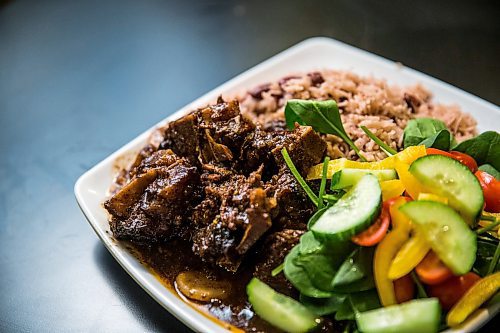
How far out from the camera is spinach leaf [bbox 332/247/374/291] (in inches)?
115

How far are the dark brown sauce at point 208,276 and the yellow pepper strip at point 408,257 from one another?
0.69 metres

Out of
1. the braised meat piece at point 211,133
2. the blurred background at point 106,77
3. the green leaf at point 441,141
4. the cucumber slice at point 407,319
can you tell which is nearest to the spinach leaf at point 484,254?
the cucumber slice at point 407,319

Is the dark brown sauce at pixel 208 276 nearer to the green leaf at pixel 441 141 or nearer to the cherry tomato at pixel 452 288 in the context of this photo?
the cherry tomato at pixel 452 288

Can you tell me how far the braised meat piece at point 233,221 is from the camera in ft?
10.5

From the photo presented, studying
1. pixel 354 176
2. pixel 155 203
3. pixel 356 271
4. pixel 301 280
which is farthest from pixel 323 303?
pixel 155 203

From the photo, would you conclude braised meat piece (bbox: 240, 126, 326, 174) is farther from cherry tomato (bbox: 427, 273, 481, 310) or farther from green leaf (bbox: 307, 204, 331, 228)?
cherry tomato (bbox: 427, 273, 481, 310)

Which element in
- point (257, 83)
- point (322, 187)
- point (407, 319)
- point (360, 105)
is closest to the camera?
point (407, 319)

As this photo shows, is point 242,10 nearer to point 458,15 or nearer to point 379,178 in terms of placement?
point 458,15

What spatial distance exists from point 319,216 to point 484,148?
1341 millimetres

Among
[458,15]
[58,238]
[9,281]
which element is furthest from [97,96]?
[458,15]

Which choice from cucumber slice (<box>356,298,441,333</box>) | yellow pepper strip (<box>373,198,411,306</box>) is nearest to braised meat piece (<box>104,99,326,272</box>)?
yellow pepper strip (<box>373,198,411,306</box>)

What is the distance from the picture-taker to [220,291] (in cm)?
337

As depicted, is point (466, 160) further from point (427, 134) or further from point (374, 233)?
point (374, 233)

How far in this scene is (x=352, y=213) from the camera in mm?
2953
